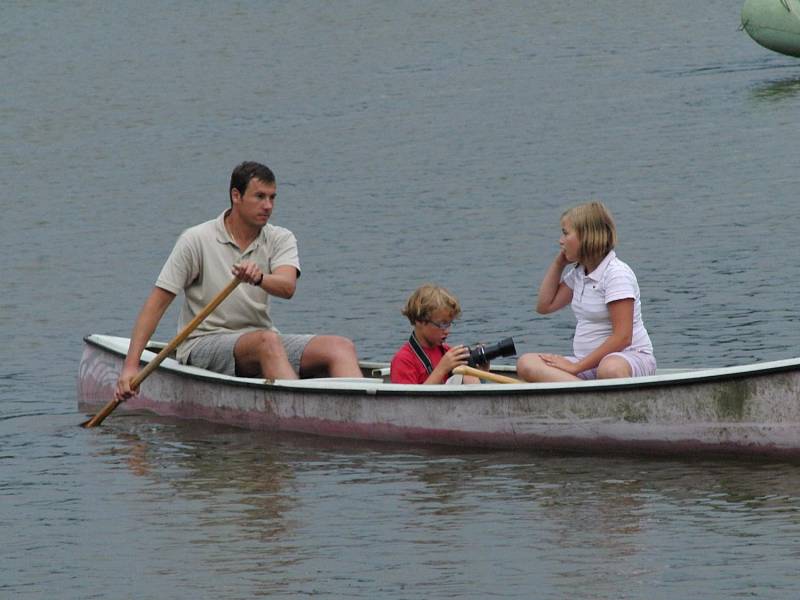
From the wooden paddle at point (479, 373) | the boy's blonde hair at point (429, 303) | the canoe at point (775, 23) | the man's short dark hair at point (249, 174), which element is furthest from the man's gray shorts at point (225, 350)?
the canoe at point (775, 23)

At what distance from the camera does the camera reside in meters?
9.89

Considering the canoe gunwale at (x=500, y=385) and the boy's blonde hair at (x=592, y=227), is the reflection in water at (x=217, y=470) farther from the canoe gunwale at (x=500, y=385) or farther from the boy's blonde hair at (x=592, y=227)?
the boy's blonde hair at (x=592, y=227)

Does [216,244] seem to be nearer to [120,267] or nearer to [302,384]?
[302,384]

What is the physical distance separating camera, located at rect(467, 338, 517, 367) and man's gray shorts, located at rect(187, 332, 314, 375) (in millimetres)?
1038

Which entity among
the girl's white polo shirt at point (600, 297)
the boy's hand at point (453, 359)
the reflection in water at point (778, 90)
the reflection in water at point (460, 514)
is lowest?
the reflection in water at point (460, 514)

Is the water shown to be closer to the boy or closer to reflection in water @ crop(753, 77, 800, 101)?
reflection in water @ crop(753, 77, 800, 101)

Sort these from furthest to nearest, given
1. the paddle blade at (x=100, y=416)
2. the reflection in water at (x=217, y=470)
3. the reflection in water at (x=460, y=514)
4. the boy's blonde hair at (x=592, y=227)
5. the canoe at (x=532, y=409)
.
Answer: the paddle blade at (x=100, y=416) < the boy's blonde hair at (x=592, y=227) < the canoe at (x=532, y=409) < the reflection in water at (x=217, y=470) < the reflection in water at (x=460, y=514)

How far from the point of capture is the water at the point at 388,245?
8.13 meters

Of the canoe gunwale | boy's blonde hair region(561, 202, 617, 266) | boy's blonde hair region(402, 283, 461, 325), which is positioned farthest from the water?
boy's blonde hair region(561, 202, 617, 266)

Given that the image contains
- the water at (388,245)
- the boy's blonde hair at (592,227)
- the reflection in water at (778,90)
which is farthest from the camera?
the reflection in water at (778,90)

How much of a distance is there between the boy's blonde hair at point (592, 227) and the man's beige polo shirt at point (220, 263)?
5.50ft

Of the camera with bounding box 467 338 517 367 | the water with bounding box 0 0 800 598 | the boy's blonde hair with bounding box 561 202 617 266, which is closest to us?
the water with bounding box 0 0 800 598

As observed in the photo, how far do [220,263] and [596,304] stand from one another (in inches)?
83.7

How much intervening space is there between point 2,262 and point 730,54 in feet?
48.5
